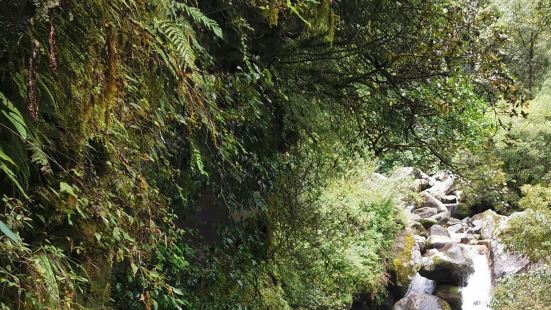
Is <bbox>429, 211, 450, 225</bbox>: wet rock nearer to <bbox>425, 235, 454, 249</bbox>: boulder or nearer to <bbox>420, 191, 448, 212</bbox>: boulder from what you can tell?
<bbox>420, 191, 448, 212</bbox>: boulder

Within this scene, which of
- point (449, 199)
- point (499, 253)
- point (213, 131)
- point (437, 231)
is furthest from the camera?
point (449, 199)

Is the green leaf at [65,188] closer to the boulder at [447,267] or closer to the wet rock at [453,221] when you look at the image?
the boulder at [447,267]

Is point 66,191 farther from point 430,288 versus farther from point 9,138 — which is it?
point 430,288

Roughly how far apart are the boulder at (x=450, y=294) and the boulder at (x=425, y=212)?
195 inches

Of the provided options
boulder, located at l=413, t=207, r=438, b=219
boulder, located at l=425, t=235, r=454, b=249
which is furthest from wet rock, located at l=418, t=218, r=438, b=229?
boulder, located at l=425, t=235, r=454, b=249

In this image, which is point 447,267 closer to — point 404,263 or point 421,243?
point 421,243

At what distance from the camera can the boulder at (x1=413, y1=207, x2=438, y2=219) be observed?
54.5 feet

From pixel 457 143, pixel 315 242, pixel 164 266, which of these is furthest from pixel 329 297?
pixel 164 266

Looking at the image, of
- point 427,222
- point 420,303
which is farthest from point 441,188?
point 420,303

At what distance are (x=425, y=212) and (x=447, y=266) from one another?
5218mm

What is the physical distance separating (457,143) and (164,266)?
3693mm

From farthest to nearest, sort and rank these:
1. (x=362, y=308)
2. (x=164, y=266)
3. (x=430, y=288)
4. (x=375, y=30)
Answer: (x=430, y=288) → (x=362, y=308) → (x=375, y=30) → (x=164, y=266)

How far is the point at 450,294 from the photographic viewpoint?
1155 cm

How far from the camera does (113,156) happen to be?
2.30 metres
